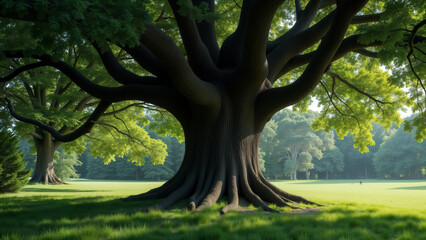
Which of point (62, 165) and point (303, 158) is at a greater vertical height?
point (303, 158)

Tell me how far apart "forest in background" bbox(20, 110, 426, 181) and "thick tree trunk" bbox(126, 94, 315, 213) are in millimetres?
48605

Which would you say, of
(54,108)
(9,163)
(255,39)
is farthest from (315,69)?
(9,163)

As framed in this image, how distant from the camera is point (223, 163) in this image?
26.3ft

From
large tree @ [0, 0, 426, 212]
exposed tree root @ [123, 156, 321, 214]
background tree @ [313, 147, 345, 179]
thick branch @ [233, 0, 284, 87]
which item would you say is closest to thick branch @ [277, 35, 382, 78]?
large tree @ [0, 0, 426, 212]

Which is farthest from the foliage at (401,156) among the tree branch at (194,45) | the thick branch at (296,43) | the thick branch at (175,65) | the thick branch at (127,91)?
the thick branch at (175,65)

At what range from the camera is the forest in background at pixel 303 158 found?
204 ft

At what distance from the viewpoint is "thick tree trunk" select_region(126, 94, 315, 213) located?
7633mm

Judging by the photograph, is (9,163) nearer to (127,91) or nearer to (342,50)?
(127,91)

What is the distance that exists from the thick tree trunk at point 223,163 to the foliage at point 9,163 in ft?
26.0

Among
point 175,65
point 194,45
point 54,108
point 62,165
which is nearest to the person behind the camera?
point 175,65

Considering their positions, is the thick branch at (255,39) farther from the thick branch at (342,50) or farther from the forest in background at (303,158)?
the forest in background at (303,158)

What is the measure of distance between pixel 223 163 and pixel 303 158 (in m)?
55.1

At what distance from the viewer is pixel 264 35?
21.3ft

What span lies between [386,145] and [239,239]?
7348 centimetres
